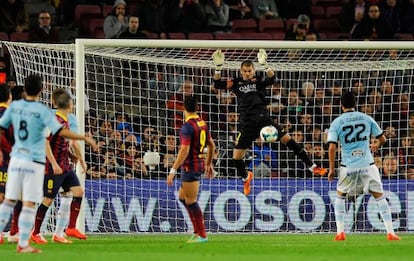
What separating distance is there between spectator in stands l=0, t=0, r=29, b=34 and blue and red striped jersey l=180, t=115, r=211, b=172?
8920 millimetres

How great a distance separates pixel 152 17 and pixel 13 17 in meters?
2.86

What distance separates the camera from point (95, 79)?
2036 centimetres

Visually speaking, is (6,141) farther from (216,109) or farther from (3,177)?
(216,109)

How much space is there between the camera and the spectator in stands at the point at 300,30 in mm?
24000

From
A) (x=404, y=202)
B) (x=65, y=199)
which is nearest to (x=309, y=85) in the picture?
(x=404, y=202)

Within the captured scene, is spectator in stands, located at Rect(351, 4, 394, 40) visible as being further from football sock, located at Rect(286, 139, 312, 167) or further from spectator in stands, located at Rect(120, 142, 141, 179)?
spectator in stands, located at Rect(120, 142, 141, 179)

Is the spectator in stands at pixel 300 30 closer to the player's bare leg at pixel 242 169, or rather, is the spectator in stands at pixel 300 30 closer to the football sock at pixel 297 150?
the player's bare leg at pixel 242 169

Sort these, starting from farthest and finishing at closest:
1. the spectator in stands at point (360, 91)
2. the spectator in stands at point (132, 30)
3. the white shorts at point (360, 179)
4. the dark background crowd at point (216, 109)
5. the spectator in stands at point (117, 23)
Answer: the spectator in stands at point (117, 23), the spectator in stands at point (132, 30), the spectator in stands at point (360, 91), the dark background crowd at point (216, 109), the white shorts at point (360, 179)

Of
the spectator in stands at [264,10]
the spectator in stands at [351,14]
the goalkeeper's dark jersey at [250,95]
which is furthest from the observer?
the spectator in stands at [264,10]

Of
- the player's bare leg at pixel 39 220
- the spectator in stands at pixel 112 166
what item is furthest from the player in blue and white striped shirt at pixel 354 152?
the spectator in stands at pixel 112 166

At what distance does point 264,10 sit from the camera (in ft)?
86.0

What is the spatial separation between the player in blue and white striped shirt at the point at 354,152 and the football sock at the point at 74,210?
11.8ft

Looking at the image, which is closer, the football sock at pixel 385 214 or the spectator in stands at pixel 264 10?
the football sock at pixel 385 214

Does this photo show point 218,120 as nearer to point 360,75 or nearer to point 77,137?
point 360,75
